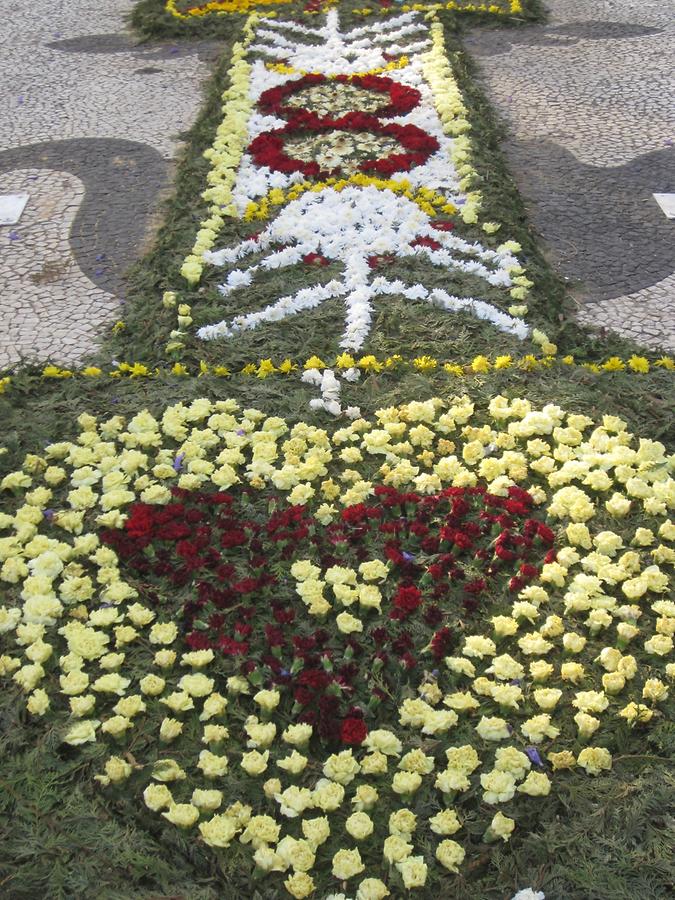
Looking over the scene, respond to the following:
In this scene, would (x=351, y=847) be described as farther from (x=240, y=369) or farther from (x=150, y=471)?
(x=240, y=369)

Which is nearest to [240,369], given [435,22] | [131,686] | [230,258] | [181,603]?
[230,258]

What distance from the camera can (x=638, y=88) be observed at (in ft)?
27.4

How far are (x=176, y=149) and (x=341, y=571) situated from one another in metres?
5.07

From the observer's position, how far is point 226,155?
6930 millimetres

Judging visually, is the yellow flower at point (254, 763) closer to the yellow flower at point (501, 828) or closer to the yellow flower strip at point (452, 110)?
the yellow flower at point (501, 828)

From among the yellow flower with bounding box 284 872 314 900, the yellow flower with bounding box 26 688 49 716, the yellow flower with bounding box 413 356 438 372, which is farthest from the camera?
the yellow flower with bounding box 413 356 438 372

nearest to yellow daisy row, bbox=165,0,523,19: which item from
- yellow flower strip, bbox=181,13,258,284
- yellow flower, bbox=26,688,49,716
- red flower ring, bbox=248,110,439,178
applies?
yellow flower strip, bbox=181,13,258,284

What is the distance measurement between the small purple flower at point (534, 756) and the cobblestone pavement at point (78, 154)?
131 inches

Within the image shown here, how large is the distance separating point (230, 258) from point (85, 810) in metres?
3.79

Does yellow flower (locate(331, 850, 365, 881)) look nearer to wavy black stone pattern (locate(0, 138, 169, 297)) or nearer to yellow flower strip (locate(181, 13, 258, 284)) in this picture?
yellow flower strip (locate(181, 13, 258, 284))

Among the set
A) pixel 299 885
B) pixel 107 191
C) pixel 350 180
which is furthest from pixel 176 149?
pixel 299 885

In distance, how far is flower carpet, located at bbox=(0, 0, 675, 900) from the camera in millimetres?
2820

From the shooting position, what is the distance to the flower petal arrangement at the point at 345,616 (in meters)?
2.87

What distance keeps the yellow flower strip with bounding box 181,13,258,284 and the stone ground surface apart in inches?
16.9
